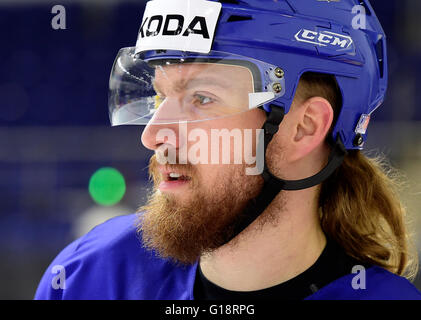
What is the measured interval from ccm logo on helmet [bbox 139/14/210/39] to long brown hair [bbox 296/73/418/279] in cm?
40

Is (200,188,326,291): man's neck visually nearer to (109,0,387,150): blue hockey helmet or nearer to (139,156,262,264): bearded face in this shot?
(139,156,262,264): bearded face

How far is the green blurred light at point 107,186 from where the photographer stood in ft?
20.5

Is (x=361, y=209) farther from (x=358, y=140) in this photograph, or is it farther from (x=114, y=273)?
(x=114, y=273)

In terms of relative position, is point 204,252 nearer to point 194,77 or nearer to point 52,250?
point 194,77

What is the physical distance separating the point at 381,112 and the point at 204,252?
5205 millimetres

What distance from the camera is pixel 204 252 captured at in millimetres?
1844

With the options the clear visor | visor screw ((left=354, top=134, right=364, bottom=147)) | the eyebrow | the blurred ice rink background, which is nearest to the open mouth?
the clear visor

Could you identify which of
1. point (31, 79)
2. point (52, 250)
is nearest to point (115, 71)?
point (52, 250)

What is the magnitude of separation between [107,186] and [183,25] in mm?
4820

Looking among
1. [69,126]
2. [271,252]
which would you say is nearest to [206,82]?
[271,252]

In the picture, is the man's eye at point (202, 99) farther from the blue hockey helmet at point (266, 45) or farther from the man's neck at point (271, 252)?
the man's neck at point (271, 252)

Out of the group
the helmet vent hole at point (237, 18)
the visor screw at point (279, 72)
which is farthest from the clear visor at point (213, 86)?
the helmet vent hole at point (237, 18)

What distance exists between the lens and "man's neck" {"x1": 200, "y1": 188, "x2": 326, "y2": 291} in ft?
5.97

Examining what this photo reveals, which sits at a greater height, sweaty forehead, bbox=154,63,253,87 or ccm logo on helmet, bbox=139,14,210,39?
ccm logo on helmet, bbox=139,14,210,39
